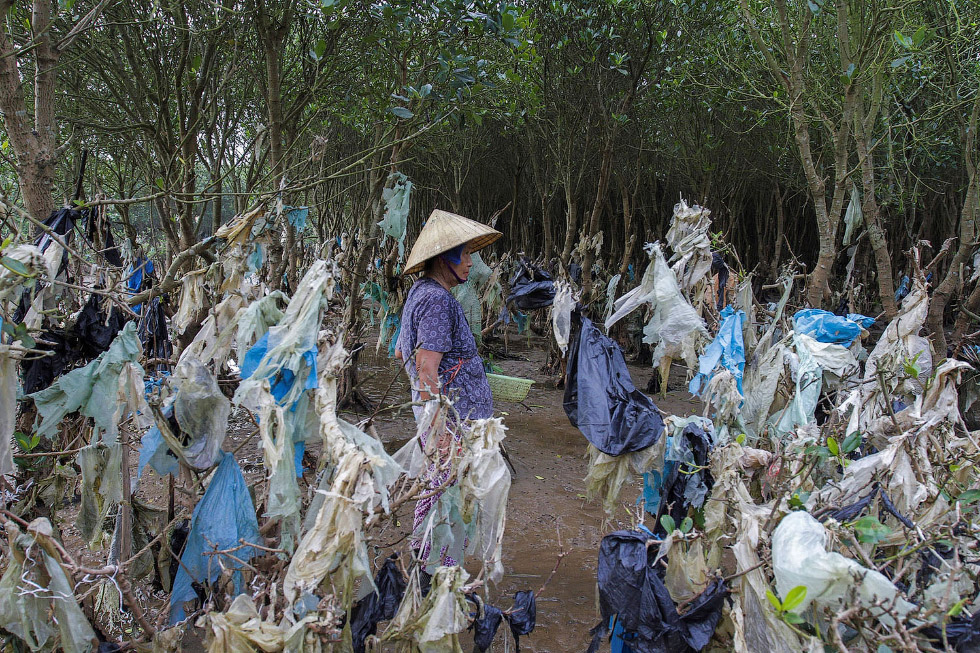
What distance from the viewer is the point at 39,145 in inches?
85.0

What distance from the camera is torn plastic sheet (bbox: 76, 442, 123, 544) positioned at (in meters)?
1.96

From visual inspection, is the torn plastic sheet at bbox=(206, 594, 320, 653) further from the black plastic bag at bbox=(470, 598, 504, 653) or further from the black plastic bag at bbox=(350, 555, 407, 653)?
the black plastic bag at bbox=(470, 598, 504, 653)

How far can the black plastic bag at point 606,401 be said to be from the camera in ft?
7.61

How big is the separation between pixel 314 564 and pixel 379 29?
409cm

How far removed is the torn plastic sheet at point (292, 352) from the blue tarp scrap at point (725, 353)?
81.0 inches

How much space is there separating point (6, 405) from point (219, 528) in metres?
0.63

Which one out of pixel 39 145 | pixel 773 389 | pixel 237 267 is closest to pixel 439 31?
pixel 237 267

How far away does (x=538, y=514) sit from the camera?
13.0ft

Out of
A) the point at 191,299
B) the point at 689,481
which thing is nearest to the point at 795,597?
the point at 689,481

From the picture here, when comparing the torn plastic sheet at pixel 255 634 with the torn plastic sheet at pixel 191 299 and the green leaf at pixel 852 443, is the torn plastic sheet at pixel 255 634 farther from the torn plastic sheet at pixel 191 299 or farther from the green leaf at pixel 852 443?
the torn plastic sheet at pixel 191 299

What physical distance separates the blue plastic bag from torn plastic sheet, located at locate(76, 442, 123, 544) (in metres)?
3.08

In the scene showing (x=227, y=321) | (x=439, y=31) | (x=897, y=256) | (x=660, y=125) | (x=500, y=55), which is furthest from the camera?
(x=897, y=256)

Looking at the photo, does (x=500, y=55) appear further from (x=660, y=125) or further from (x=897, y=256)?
(x=897, y=256)

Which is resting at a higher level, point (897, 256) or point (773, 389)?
→ point (897, 256)
